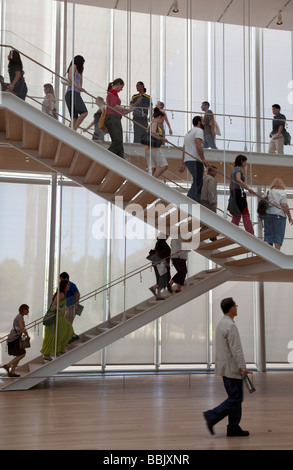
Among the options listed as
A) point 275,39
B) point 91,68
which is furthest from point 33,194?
point 275,39

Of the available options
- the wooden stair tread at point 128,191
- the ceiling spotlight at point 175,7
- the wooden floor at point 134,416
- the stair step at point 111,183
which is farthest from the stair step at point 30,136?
the ceiling spotlight at point 175,7

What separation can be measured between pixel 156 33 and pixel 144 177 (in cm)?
764

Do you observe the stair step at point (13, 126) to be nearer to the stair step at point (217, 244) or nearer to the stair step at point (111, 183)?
the stair step at point (111, 183)

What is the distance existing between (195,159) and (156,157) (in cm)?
65

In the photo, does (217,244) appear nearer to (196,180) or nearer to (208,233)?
(208,233)

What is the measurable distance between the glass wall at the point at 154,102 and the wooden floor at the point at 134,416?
2.29 meters

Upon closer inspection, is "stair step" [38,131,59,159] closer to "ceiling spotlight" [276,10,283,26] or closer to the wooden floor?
the wooden floor

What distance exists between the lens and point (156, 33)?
15180 mm

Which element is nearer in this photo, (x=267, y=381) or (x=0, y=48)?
(x=0, y=48)

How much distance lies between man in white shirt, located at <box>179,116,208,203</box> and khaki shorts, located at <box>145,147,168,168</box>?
0.35 metres

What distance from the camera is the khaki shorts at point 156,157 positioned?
9322 millimetres

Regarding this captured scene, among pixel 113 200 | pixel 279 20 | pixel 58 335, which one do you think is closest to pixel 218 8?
pixel 279 20

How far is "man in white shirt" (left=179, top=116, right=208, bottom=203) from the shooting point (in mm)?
9094
